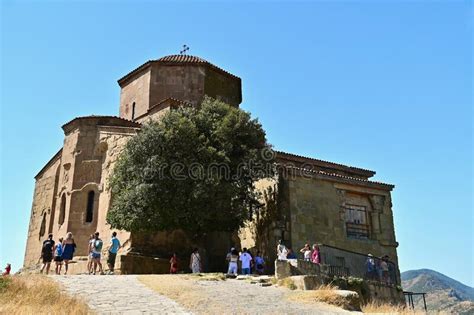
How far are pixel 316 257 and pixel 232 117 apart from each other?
6739mm

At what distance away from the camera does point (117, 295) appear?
37.3 ft

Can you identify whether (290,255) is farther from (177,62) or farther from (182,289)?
(177,62)

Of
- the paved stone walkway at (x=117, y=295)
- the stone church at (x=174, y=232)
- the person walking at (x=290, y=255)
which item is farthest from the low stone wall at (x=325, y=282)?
the paved stone walkway at (x=117, y=295)

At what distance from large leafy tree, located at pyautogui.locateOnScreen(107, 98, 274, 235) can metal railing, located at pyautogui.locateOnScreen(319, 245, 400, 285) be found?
11.6 ft

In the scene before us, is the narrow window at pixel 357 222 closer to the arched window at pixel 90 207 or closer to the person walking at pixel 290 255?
the person walking at pixel 290 255

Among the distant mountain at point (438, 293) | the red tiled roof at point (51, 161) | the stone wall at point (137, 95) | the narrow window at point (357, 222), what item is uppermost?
the stone wall at point (137, 95)

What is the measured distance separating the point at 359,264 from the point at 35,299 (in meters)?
12.9

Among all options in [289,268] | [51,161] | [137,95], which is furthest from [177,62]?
[289,268]

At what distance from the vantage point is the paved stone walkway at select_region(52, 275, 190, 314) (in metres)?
9.97

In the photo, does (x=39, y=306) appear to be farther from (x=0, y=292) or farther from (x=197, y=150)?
(x=197, y=150)

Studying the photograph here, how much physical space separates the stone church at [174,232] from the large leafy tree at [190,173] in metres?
1.33

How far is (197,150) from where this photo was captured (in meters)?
19.4

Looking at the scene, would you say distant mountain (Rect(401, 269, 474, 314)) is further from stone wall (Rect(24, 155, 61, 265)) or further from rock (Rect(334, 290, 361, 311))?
stone wall (Rect(24, 155, 61, 265))

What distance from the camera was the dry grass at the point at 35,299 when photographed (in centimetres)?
886
